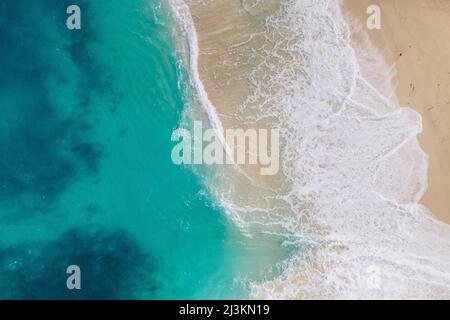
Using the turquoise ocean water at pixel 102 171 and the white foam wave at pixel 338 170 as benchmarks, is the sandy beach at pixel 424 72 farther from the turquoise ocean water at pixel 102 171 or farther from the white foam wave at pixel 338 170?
the turquoise ocean water at pixel 102 171

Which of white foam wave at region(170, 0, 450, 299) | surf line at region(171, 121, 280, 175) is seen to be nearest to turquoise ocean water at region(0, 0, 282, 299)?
surf line at region(171, 121, 280, 175)

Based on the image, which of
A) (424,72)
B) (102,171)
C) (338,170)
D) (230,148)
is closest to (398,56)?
(424,72)

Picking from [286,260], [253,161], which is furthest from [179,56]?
[286,260]

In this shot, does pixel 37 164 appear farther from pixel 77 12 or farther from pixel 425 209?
pixel 425 209
